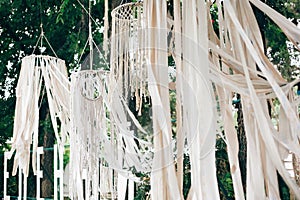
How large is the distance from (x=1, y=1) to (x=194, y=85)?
4961mm

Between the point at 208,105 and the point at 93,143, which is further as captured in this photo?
the point at 93,143

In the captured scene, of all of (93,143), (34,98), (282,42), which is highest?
(282,42)

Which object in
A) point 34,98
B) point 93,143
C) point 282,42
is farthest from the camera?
point 282,42

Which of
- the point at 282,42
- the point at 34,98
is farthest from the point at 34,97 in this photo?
the point at 282,42

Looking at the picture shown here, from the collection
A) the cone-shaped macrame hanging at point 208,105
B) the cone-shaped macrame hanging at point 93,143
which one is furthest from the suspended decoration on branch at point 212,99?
the cone-shaped macrame hanging at point 93,143

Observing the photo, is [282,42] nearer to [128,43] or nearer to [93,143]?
[128,43]

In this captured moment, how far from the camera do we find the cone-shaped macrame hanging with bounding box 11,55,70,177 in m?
2.99

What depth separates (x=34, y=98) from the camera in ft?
10.1

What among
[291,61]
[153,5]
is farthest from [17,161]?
[153,5]

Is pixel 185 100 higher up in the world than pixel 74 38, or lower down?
lower down

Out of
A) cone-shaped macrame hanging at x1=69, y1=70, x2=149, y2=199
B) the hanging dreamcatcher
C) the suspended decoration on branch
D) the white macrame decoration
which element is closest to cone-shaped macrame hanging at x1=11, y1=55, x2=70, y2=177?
the hanging dreamcatcher

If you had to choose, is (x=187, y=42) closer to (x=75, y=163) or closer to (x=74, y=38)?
(x=75, y=163)

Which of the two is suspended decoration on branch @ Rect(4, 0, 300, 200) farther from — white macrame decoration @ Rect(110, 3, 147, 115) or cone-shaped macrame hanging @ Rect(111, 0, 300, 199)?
white macrame decoration @ Rect(110, 3, 147, 115)

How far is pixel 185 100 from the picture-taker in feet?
Answer: 2.07
